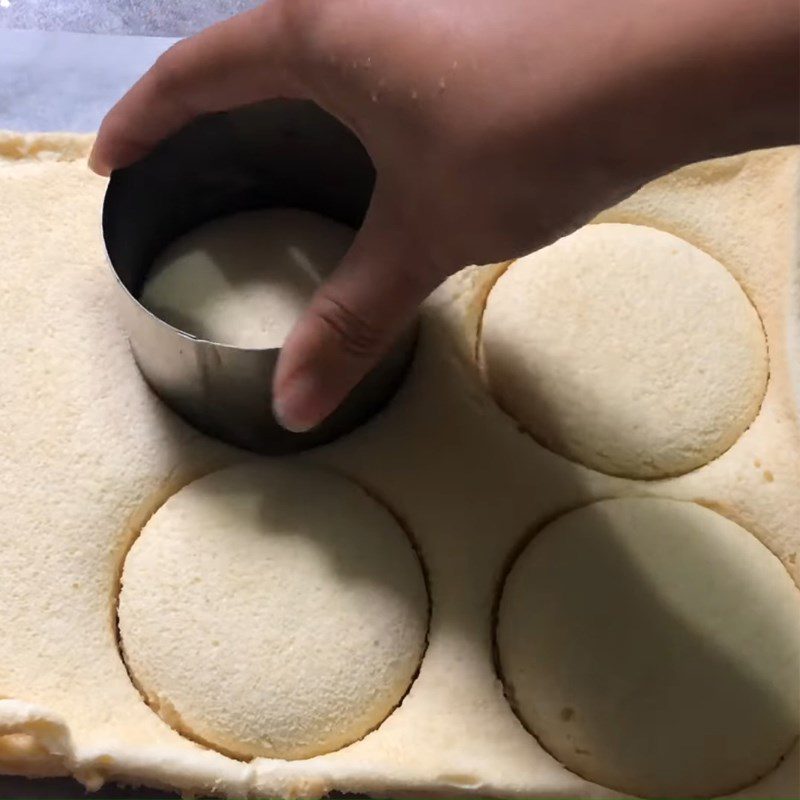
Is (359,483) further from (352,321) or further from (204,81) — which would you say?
(204,81)

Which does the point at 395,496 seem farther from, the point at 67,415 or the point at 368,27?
the point at 368,27

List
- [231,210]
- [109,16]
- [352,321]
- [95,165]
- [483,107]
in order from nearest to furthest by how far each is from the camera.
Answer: [483,107] < [352,321] < [95,165] < [231,210] < [109,16]

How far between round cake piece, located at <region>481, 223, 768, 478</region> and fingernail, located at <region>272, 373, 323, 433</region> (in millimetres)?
259

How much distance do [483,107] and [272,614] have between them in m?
0.48

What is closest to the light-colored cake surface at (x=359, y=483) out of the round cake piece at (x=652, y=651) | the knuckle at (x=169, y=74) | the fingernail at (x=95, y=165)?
the round cake piece at (x=652, y=651)

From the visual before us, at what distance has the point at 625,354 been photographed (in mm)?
961

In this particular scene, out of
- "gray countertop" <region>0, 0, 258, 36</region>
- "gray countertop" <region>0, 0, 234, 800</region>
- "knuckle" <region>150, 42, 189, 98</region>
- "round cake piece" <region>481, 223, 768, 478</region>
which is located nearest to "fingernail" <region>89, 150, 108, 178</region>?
"knuckle" <region>150, 42, 189, 98</region>

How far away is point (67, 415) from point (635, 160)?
1.99 ft

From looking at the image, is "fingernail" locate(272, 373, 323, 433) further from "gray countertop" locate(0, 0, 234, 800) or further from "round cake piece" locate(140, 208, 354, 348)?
"gray countertop" locate(0, 0, 234, 800)

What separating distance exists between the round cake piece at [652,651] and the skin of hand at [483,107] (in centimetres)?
28

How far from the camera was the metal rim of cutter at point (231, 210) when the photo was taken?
0.84 metres

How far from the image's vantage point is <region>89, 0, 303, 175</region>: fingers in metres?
0.72

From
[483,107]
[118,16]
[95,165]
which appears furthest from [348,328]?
[118,16]

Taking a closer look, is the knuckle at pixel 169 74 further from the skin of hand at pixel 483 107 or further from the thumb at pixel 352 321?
the thumb at pixel 352 321
